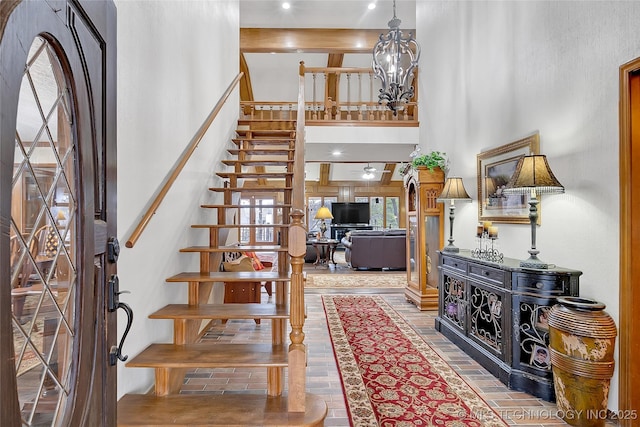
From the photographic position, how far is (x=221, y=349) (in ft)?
7.36

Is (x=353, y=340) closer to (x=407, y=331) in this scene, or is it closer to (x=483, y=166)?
(x=407, y=331)

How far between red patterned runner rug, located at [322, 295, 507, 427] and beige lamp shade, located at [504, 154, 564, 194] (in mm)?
1518

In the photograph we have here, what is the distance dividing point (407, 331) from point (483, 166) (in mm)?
1990

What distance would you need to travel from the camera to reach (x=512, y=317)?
2.58 metres

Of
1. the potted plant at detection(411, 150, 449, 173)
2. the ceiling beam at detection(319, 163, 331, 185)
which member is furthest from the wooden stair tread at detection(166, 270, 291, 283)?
the ceiling beam at detection(319, 163, 331, 185)

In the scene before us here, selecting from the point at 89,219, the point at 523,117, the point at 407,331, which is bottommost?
the point at 407,331

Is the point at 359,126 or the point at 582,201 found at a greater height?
the point at 359,126

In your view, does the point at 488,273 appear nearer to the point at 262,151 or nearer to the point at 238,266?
the point at 238,266

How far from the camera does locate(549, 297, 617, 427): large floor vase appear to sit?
6.64 ft

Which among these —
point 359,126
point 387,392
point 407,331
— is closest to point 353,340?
point 407,331

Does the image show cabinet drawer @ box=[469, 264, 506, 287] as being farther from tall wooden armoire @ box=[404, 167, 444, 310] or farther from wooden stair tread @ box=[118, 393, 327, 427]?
wooden stair tread @ box=[118, 393, 327, 427]

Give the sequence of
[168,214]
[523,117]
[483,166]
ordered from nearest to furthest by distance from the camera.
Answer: [168,214] < [523,117] < [483,166]

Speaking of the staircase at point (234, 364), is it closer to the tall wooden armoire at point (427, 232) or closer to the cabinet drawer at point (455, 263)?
the cabinet drawer at point (455, 263)

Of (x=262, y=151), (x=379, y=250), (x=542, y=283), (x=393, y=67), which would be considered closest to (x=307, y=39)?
(x=262, y=151)
